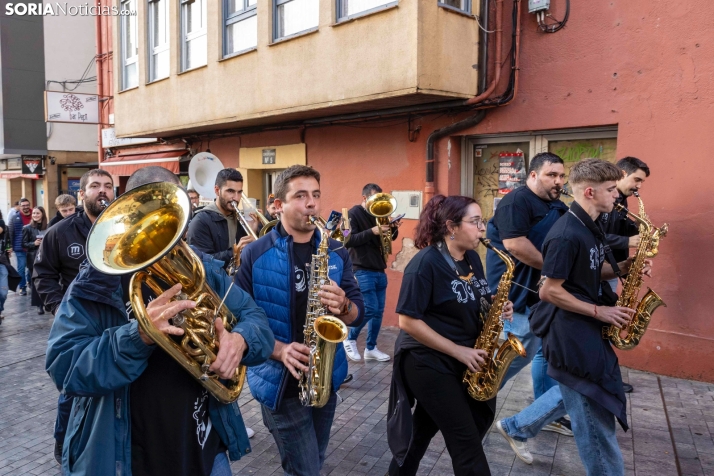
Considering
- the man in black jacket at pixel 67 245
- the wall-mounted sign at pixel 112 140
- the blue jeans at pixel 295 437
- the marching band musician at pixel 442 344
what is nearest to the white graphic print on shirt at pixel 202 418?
the blue jeans at pixel 295 437

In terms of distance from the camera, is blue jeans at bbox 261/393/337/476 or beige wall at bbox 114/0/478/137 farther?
beige wall at bbox 114/0/478/137

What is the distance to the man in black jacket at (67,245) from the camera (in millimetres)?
4043

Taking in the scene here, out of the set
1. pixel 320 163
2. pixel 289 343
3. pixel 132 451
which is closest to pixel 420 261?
pixel 289 343

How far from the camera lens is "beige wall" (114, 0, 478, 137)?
21.2 ft

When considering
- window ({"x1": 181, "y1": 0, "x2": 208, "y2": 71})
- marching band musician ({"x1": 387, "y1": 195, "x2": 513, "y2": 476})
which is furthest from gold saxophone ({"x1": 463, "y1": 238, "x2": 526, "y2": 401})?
window ({"x1": 181, "y1": 0, "x2": 208, "y2": 71})

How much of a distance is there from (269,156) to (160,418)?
815cm

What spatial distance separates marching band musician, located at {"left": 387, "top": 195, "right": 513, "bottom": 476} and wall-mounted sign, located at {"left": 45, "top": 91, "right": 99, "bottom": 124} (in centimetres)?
1377

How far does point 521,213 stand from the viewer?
4.40 m

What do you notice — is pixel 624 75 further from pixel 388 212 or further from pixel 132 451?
pixel 132 451

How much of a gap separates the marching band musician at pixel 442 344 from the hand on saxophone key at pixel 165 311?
1449 mm

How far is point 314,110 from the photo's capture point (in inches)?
310

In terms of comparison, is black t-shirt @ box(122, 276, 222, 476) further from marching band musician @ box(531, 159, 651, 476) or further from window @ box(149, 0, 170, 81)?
window @ box(149, 0, 170, 81)

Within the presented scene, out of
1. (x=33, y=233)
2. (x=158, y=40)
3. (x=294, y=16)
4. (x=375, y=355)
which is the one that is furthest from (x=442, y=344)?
(x=158, y=40)

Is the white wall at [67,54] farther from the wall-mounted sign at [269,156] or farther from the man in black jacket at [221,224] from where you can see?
the man in black jacket at [221,224]
